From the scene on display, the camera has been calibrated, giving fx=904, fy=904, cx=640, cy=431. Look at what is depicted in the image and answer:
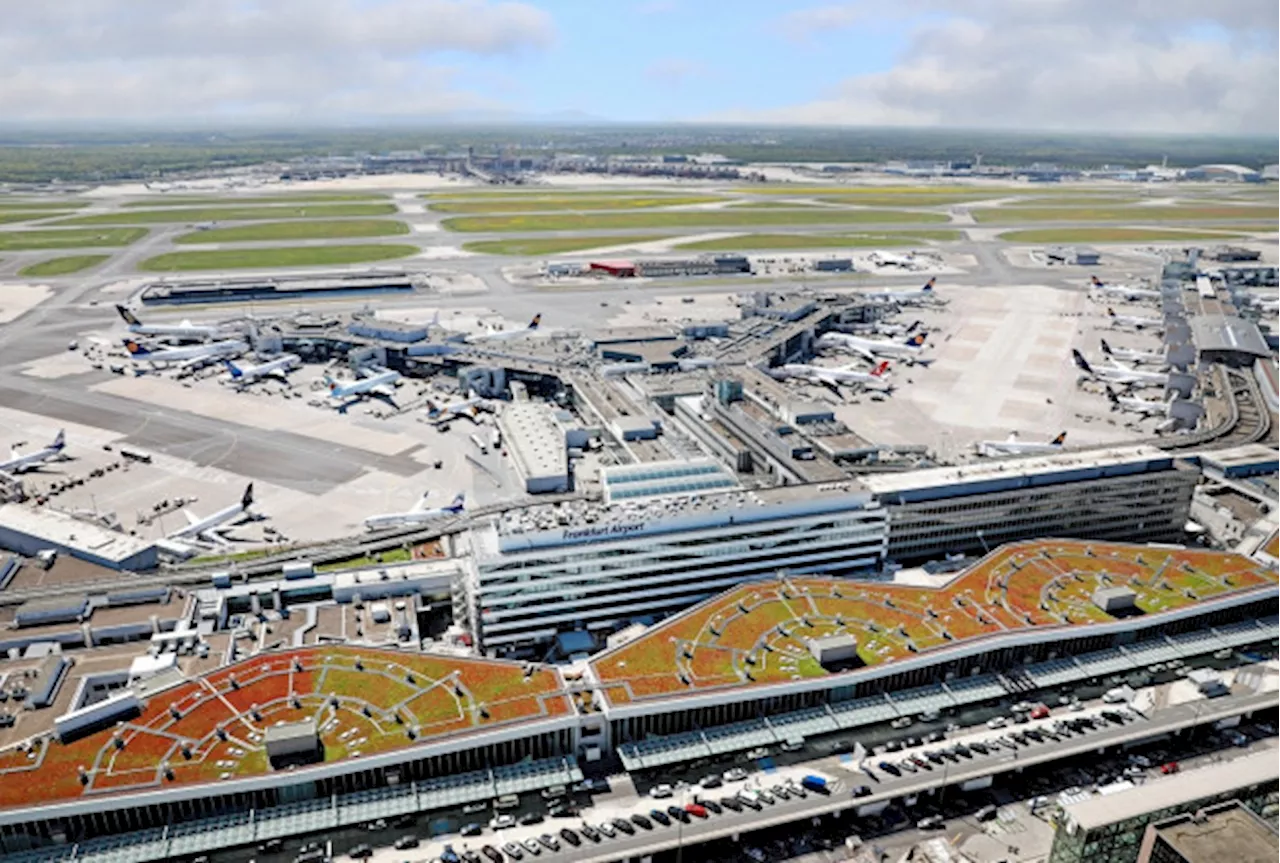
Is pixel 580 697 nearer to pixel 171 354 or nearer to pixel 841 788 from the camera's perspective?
pixel 841 788

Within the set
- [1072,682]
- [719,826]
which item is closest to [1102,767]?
[1072,682]

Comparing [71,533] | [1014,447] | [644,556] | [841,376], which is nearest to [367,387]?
[71,533]

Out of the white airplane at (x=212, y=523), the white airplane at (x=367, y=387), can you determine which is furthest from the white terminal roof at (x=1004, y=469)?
the white airplane at (x=367, y=387)

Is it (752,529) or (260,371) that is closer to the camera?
(752,529)

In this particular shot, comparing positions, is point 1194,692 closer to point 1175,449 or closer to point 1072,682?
point 1072,682

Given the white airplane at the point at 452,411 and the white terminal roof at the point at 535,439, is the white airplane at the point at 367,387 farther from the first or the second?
the white terminal roof at the point at 535,439

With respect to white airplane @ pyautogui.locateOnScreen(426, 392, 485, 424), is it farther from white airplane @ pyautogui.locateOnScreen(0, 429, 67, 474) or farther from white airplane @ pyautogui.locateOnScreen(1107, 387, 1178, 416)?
white airplane @ pyautogui.locateOnScreen(1107, 387, 1178, 416)
